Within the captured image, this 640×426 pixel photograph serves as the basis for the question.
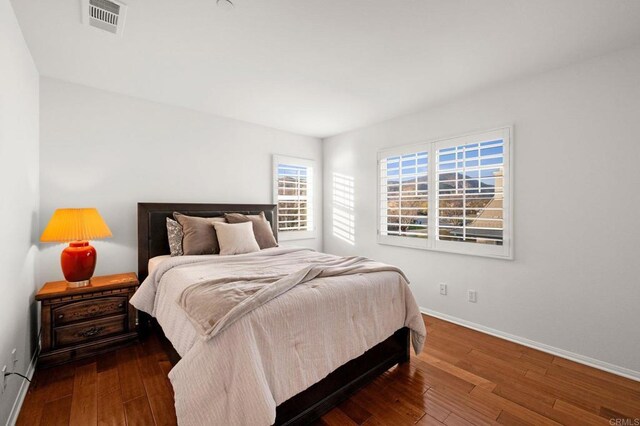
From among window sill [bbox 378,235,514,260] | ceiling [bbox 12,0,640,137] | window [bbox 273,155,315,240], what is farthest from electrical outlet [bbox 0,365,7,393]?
window sill [bbox 378,235,514,260]

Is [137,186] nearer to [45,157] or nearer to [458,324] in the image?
[45,157]

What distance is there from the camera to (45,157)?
8.66 feet

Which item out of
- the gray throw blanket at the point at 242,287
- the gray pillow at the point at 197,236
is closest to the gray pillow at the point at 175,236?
the gray pillow at the point at 197,236

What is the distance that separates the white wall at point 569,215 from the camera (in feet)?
7.25

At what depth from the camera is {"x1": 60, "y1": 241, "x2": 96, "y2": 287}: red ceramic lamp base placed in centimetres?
238

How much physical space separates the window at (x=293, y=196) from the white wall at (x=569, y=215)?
2.19m

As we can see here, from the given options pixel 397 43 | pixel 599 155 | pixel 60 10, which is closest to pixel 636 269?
pixel 599 155

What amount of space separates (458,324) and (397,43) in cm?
283

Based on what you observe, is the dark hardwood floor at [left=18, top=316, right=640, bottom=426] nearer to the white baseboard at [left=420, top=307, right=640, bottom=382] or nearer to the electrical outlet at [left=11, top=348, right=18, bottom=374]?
the white baseboard at [left=420, top=307, right=640, bottom=382]

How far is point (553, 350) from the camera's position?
2.53m

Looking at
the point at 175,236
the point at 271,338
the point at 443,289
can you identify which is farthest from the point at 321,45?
the point at 443,289

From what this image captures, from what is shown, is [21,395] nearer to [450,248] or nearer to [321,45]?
[321,45]

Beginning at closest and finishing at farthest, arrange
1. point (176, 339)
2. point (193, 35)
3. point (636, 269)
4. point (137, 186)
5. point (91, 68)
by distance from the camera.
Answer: point (176, 339)
point (193, 35)
point (636, 269)
point (91, 68)
point (137, 186)

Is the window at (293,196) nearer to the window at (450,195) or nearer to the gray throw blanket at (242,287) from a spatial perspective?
the window at (450,195)
